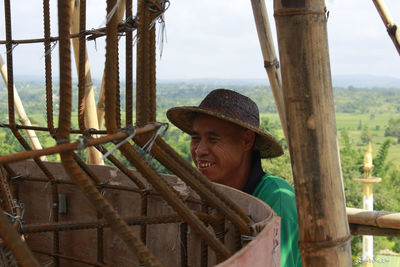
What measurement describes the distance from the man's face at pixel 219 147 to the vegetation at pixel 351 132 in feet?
0.68

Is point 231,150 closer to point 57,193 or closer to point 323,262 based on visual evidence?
point 57,193

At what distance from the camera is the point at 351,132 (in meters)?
48.9

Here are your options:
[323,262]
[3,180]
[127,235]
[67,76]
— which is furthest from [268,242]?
[3,180]

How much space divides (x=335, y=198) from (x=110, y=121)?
39 cm

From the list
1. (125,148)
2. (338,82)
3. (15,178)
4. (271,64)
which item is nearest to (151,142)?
(125,148)

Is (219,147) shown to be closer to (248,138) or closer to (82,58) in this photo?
(248,138)

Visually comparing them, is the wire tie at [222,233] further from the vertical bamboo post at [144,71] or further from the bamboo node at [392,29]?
the bamboo node at [392,29]

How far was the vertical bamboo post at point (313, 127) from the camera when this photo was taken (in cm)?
85

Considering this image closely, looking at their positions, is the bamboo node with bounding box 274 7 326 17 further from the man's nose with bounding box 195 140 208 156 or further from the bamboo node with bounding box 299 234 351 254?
the man's nose with bounding box 195 140 208 156

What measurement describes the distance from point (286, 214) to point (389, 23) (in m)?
0.93

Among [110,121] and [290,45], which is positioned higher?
[290,45]

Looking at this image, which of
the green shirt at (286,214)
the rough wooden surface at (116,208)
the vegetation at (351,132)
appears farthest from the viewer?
the vegetation at (351,132)

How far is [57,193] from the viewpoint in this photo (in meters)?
1.60

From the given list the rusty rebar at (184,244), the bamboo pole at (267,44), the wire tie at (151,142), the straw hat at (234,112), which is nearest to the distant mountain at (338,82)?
the bamboo pole at (267,44)
